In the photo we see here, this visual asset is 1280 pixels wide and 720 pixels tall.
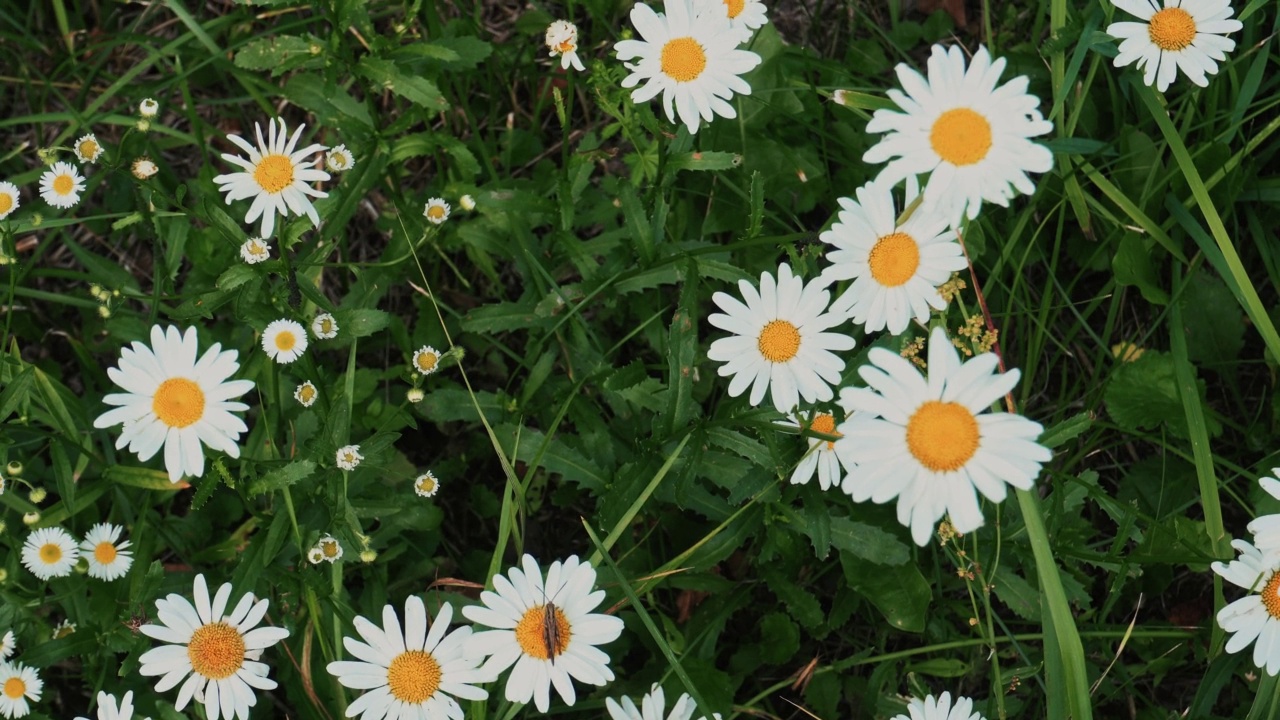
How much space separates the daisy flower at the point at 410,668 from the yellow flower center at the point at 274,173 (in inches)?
53.7

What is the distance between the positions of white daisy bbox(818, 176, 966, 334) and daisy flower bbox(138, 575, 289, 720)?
2.03m

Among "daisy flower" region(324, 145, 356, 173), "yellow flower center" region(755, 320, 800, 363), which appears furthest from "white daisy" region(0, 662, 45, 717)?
"yellow flower center" region(755, 320, 800, 363)

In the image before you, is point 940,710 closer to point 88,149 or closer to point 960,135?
point 960,135

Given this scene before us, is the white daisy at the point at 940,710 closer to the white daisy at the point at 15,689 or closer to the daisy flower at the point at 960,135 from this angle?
the daisy flower at the point at 960,135

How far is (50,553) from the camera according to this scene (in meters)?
3.41

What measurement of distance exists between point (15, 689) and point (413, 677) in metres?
1.38

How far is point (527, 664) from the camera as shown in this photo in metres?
2.98

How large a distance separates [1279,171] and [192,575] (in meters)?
4.56

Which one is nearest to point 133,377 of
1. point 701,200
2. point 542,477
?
point 542,477

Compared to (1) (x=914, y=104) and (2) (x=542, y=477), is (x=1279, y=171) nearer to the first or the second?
(1) (x=914, y=104)

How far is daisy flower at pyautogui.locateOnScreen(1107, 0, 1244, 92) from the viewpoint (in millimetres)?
3438

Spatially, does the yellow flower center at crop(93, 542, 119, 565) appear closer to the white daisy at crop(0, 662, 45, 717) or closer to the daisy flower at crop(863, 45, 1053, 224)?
the white daisy at crop(0, 662, 45, 717)

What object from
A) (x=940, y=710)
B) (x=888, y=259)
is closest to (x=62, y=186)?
(x=888, y=259)

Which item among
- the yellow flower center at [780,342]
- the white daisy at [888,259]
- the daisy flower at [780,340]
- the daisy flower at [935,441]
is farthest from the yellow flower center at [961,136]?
the yellow flower center at [780,342]
